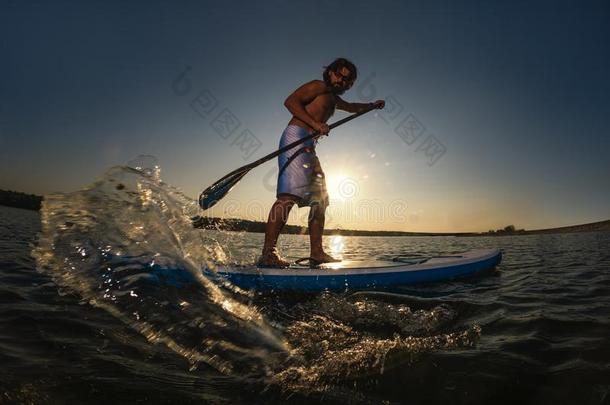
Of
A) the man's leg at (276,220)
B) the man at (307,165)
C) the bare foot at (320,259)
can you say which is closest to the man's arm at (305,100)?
the man at (307,165)

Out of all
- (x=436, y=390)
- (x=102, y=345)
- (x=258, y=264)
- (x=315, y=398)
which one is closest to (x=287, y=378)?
(x=315, y=398)

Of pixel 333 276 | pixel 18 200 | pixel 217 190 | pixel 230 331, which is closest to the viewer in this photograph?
pixel 230 331

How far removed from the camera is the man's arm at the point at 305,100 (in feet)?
15.5

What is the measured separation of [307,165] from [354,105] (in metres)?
1.75

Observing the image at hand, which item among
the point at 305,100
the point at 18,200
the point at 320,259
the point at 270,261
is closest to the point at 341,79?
the point at 305,100

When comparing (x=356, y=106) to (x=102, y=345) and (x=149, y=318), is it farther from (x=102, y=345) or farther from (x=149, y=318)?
(x=102, y=345)

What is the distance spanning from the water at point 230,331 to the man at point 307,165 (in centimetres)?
96

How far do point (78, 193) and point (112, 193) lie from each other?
1.17 feet

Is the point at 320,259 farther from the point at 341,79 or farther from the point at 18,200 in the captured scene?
the point at 18,200

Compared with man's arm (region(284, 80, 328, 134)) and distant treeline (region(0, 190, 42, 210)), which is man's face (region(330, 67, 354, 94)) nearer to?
man's arm (region(284, 80, 328, 134))

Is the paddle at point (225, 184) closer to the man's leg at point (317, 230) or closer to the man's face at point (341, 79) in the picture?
the man's face at point (341, 79)

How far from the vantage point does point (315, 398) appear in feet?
5.05

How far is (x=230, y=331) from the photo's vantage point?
234 centimetres

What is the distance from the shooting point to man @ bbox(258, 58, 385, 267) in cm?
461
